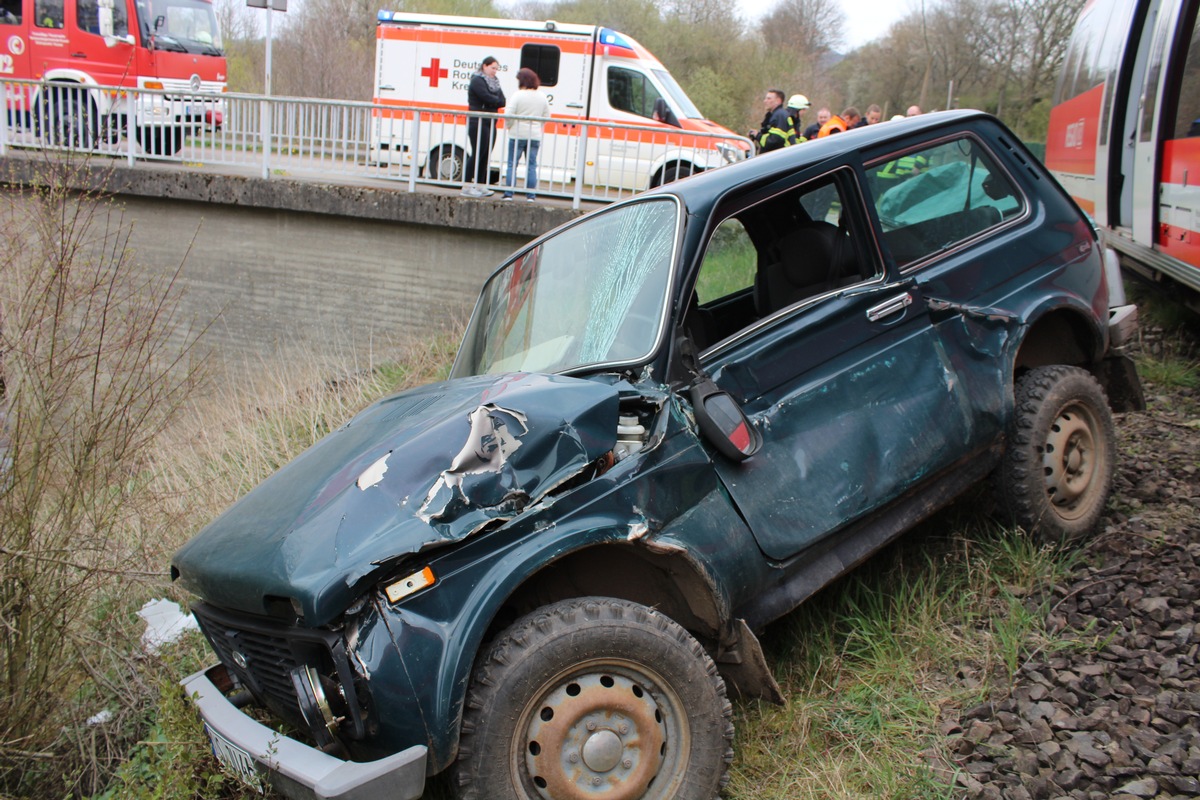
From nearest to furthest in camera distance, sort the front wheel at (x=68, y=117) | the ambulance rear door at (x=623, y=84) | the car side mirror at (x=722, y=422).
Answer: the car side mirror at (x=722, y=422) < the front wheel at (x=68, y=117) < the ambulance rear door at (x=623, y=84)

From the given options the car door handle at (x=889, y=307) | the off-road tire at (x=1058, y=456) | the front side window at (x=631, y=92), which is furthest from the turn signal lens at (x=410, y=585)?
the front side window at (x=631, y=92)

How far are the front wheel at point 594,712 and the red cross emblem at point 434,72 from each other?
14.4 m

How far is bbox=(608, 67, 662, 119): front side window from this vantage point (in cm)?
1484

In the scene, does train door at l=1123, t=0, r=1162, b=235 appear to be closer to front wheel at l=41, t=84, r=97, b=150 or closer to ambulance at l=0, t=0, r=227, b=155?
front wheel at l=41, t=84, r=97, b=150

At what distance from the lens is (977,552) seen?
13.6 ft

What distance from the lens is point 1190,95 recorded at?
677 cm

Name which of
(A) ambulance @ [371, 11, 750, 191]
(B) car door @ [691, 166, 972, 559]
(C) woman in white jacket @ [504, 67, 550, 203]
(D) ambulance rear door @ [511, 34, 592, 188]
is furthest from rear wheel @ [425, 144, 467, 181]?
→ (B) car door @ [691, 166, 972, 559]

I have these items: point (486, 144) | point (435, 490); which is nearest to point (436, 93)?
point (486, 144)

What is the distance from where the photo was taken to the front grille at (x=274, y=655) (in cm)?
255

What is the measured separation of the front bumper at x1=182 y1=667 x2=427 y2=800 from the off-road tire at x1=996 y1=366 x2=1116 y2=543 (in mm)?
2704

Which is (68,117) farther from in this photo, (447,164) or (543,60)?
(543,60)

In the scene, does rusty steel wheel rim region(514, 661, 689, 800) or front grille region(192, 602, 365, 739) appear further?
rusty steel wheel rim region(514, 661, 689, 800)

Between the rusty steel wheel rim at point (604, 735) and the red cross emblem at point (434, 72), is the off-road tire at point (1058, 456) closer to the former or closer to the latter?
the rusty steel wheel rim at point (604, 735)

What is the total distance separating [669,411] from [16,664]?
8.11 ft
